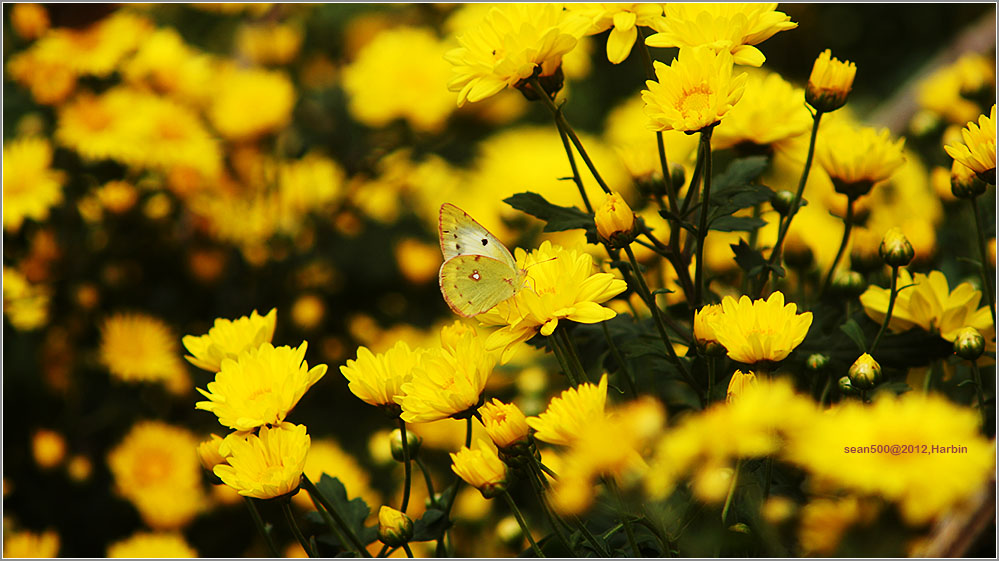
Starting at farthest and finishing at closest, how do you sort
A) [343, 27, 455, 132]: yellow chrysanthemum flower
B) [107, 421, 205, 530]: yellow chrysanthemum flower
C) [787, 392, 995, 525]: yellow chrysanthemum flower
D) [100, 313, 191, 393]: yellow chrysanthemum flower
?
1. [343, 27, 455, 132]: yellow chrysanthemum flower
2. [100, 313, 191, 393]: yellow chrysanthemum flower
3. [107, 421, 205, 530]: yellow chrysanthemum flower
4. [787, 392, 995, 525]: yellow chrysanthemum flower

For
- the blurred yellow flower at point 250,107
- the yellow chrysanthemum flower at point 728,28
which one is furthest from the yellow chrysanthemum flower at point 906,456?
the blurred yellow flower at point 250,107

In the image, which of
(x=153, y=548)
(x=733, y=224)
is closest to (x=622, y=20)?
(x=733, y=224)

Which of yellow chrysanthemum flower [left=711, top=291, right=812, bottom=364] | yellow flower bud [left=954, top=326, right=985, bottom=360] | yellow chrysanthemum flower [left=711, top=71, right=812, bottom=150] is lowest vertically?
yellow flower bud [left=954, top=326, right=985, bottom=360]

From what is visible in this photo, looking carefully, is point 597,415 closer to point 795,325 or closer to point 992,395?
point 795,325

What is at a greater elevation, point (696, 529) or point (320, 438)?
point (696, 529)

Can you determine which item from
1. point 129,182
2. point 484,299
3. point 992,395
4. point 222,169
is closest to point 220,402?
point 484,299

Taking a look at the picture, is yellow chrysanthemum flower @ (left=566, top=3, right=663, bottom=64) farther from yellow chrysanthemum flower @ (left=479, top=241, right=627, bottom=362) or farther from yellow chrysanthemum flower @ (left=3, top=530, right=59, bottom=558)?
yellow chrysanthemum flower @ (left=3, top=530, right=59, bottom=558)

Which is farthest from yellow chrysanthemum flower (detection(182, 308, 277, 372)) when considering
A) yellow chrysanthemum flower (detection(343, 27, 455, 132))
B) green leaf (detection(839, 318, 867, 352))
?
yellow chrysanthemum flower (detection(343, 27, 455, 132))
